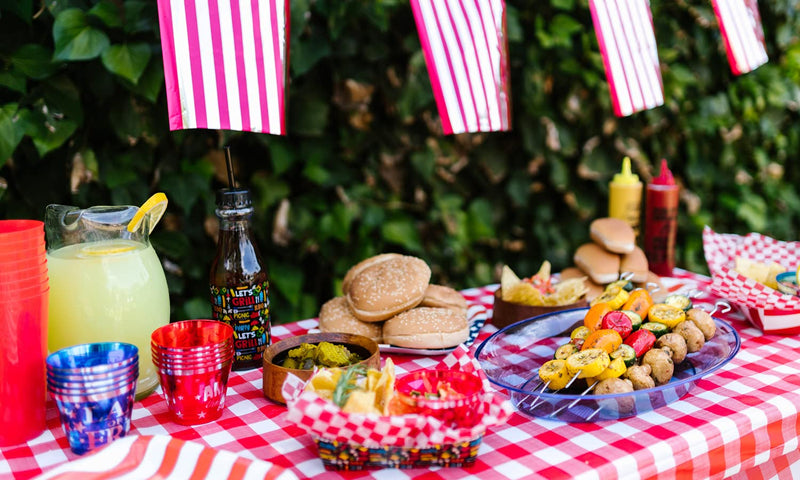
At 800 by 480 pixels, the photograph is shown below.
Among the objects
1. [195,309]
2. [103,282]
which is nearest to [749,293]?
[103,282]

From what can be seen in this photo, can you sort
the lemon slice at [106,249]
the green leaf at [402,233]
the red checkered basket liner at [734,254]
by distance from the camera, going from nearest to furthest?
the lemon slice at [106,249], the red checkered basket liner at [734,254], the green leaf at [402,233]

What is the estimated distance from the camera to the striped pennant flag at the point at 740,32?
1752mm

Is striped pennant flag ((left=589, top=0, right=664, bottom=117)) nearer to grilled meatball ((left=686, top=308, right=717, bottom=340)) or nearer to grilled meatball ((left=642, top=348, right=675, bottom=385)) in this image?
grilled meatball ((left=686, top=308, right=717, bottom=340))

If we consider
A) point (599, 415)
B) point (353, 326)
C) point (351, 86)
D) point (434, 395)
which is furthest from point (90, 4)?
point (599, 415)

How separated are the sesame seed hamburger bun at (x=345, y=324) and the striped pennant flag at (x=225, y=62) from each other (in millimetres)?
389

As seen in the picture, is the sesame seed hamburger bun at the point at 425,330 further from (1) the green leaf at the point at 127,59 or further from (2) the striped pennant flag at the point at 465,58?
(1) the green leaf at the point at 127,59

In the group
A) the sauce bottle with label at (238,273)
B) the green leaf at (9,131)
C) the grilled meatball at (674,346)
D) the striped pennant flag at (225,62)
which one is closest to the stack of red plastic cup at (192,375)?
the sauce bottle with label at (238,273)

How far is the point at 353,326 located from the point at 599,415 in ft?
1.69

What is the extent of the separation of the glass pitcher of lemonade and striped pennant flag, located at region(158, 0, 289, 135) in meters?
0.21

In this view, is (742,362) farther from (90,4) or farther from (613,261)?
(90,4)

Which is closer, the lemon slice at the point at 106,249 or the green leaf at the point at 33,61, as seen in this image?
the lemon slice at the point at 106,249

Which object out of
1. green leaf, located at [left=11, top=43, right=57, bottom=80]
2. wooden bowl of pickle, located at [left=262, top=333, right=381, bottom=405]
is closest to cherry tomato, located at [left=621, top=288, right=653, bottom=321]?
wooden bowl of pickle, located at [left=262, top=333, right=381, bottom=405]

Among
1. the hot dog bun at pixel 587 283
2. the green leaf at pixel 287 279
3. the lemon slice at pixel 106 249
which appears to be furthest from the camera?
the green leaf at pixel 287 279

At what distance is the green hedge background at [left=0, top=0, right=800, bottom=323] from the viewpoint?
1803 millimetres
